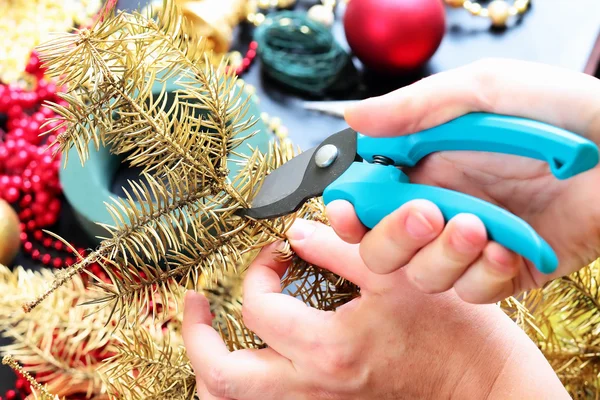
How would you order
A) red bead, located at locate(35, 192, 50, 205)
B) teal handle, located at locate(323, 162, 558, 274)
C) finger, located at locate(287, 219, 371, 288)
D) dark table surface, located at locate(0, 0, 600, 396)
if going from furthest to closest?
dark table surface, located at locate(0, 0, 600, 396) < red bead, located at locate(35, 192, 50, 205) < finger, located at locate(287, 219, 371, 288) < teal handle, located at locate(323, 162, 558, 274)

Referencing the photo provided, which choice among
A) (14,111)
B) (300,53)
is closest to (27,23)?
(14,111)

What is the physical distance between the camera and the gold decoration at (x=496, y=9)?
773 mm

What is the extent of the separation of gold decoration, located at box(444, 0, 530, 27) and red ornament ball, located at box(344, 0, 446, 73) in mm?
125

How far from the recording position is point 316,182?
1.13ft

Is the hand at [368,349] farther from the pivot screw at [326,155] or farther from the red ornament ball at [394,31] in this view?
the red ornament ball at [394,31]

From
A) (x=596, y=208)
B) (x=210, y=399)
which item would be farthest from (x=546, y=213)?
(x=210, y=399)

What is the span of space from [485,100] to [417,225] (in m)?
0.08

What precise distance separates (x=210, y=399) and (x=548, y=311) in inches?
10.4

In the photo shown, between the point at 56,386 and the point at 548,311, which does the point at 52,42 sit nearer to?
the point at 56,386

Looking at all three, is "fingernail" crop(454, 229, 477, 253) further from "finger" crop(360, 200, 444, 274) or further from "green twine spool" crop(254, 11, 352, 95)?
"green twine spool" crop(254, 11, 352, 95)

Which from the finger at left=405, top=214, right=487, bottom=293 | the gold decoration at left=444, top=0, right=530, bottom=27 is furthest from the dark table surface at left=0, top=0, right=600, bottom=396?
Answer: the finger at left=405, top=214, right=487, bottom=293

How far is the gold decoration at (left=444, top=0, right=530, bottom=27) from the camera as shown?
2.54ft

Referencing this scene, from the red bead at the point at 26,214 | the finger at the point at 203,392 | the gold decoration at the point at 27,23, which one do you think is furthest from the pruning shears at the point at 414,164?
the gold decoration at the point at 27,23

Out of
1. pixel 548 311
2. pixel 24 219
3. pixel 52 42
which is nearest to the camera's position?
pixel 52 42
